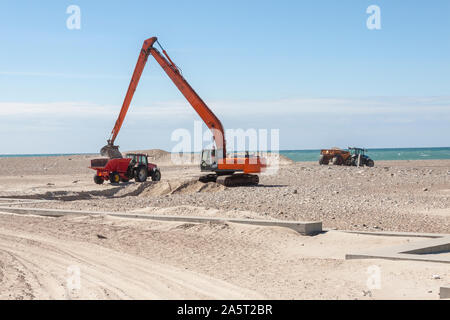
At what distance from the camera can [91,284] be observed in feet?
27.9

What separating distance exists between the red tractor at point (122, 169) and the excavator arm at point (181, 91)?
0.92 metres

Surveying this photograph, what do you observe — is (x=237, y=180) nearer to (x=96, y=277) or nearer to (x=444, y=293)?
(x=96, y=277)

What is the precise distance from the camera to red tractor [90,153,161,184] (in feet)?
98.4

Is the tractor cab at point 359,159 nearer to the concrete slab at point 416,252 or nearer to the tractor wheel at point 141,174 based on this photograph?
the tractor wheel at point 141,174

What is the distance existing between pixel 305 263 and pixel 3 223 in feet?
28.9


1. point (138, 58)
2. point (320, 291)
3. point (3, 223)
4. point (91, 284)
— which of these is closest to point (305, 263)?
point (320, 291)

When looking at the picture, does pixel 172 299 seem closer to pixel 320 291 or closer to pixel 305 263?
pixel 320 291

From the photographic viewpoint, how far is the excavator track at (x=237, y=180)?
26375 mm

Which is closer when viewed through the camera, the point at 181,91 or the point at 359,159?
the point at 181,91

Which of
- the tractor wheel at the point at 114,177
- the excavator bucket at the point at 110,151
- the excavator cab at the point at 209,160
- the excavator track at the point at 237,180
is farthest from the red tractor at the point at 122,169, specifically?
the excavator track at the point at 237,180

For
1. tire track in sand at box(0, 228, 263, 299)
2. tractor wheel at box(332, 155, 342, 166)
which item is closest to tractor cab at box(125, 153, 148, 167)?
tire track in sand at box(0, 228, 263, 299)

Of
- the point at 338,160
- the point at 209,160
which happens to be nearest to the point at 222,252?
the point at 209,160

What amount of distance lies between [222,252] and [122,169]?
1952 centimetres

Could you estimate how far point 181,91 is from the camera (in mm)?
29438
